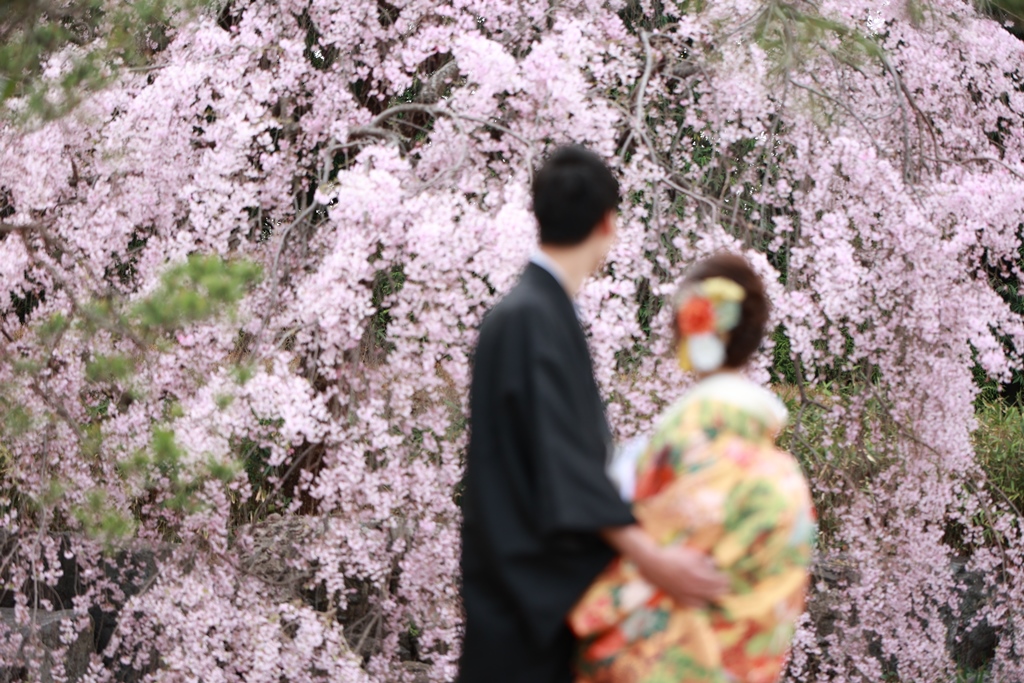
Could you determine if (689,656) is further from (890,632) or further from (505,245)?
(890,632)

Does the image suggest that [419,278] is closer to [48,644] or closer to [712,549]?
[712,549]

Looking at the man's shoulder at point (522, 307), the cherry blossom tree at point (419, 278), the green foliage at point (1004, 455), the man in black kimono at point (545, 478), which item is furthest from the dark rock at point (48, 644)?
the green foliage at point (1004, 455)

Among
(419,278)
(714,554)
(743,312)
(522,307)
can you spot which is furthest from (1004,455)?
(522,307)

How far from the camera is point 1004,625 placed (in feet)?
14.3

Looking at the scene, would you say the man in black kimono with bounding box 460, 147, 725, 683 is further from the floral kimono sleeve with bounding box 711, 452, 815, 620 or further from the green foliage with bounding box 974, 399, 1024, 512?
the green foliage with bounding box 974, 399, 1024, 512

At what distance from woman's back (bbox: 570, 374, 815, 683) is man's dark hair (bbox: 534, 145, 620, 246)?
339mm

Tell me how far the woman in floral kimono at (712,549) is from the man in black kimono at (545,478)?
4 cm

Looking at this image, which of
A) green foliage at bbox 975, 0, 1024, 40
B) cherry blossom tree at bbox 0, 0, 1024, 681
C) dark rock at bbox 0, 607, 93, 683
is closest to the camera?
cherry blossom tree at bbox 0, 0, 1024, 681

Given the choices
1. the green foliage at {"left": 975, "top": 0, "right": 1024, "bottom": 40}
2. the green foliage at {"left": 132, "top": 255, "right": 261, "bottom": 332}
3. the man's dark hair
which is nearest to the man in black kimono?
the man's dark hair

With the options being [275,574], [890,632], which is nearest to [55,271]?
[275,574]

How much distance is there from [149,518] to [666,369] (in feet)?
6.72

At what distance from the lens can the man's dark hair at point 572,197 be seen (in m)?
1.76

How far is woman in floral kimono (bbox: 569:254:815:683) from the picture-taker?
1.63m

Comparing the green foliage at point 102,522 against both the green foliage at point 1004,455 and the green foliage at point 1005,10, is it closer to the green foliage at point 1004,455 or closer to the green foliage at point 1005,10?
the green foliage at point 1005,10
